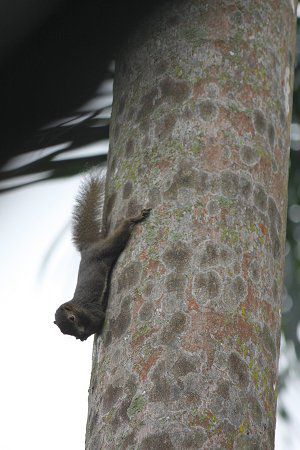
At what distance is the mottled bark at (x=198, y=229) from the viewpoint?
1.70m

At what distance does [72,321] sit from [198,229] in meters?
0.72

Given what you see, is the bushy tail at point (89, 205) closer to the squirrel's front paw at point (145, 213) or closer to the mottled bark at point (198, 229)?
the mottled bark at point (198, 229)

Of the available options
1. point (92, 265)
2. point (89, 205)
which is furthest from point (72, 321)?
point (89, 205)

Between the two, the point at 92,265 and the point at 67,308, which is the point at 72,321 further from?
the point at 92,265

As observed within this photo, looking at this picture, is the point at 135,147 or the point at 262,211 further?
the point at 135,147

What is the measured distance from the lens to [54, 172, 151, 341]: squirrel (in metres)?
2.01

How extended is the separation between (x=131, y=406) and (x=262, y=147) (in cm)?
75

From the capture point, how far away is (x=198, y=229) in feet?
6.23

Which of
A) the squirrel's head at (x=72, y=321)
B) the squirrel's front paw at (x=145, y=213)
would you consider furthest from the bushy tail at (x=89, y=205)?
the squirrel's front paw at (x=145, y=213)

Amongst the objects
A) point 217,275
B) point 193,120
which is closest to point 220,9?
point 193,120

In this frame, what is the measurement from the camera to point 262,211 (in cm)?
201

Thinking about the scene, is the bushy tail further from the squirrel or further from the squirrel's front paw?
the squirrel's front paw

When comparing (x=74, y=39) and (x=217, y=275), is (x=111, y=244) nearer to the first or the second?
(x=217, y=275)

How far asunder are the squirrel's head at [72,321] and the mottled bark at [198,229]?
241 millimetres
